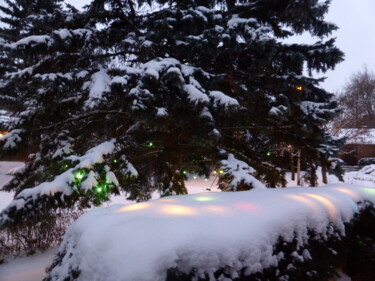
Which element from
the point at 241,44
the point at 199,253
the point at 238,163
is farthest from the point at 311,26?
the point at 199,253

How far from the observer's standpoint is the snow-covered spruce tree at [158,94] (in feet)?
15.3

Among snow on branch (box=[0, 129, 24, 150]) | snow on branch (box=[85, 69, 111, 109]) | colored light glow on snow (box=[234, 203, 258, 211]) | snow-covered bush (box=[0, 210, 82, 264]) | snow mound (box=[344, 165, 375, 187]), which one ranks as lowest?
snow-covered bush (box=[0, 210, 82, 264])

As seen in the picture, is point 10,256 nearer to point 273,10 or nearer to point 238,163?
point 238,163

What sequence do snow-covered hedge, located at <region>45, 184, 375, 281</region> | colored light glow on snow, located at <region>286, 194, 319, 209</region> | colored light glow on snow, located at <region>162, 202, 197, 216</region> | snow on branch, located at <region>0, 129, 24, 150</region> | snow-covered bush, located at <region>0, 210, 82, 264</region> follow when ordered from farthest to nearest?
snow-covered bush, located at <region>0, 210, 82, 264</region>
snow on branch, located at <region>0, 129, 24, 150</region>
colored light glow on snow, located at <region>286, 194, 319, 209</region>
colored light glow on snow, located at <region>162, 202, 197, 216</region>
snow-covered hedge, located at <region>45, 184, 375, 281</region>

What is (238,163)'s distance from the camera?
569 centimetres

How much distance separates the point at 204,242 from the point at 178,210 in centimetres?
64

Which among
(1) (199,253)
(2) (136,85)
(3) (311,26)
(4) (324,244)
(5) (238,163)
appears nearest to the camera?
(1) (199,253)

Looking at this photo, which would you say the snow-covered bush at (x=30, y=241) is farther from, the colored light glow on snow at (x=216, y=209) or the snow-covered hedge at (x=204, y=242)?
the colored light glow on snow at (x=216, y=209)

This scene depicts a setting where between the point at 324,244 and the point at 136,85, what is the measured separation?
3817 mm

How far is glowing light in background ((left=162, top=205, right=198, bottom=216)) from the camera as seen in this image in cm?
243

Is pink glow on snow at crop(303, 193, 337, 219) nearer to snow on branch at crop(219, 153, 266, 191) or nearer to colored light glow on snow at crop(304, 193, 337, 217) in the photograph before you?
colored light glow on snow at crop(304, 193, 337, 217)

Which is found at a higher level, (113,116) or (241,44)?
(241,44)

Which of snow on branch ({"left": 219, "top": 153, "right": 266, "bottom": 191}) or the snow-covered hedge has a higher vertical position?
snow on branch ({"left": 219, "top": 153, "right": 266, "bottom": 191})

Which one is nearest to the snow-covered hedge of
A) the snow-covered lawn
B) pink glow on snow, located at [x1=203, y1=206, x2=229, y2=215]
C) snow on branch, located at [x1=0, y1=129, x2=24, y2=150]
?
pink glow on snow, located at [x1=203, y1=206, x2=229, y2=215]
